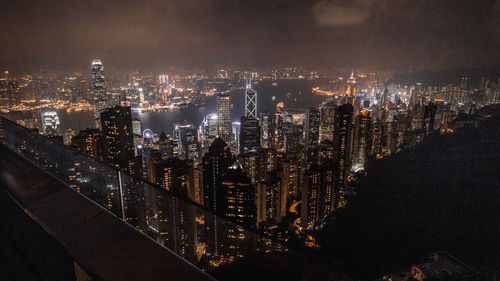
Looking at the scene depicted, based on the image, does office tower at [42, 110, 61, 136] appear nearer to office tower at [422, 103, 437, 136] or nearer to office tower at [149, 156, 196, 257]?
office tower at [149, 156, 196, 257]

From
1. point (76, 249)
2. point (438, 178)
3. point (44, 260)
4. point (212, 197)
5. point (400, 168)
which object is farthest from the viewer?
point (400, 168)

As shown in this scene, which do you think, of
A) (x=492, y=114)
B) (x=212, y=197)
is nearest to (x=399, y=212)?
(x=212, y=197)

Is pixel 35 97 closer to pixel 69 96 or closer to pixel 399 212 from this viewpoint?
pixel 69 96

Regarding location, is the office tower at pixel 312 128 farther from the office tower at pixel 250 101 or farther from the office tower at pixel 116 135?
the office tower at pixel 116 135

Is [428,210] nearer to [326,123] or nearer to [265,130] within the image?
[326,123]

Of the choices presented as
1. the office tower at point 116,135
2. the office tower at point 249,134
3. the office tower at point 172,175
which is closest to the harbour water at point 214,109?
the office tower at point 116,135

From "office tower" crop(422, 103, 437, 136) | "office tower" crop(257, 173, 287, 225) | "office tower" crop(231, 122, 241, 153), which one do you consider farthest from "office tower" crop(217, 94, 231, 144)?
"office tower" crop(422, 103, 437, 136)
